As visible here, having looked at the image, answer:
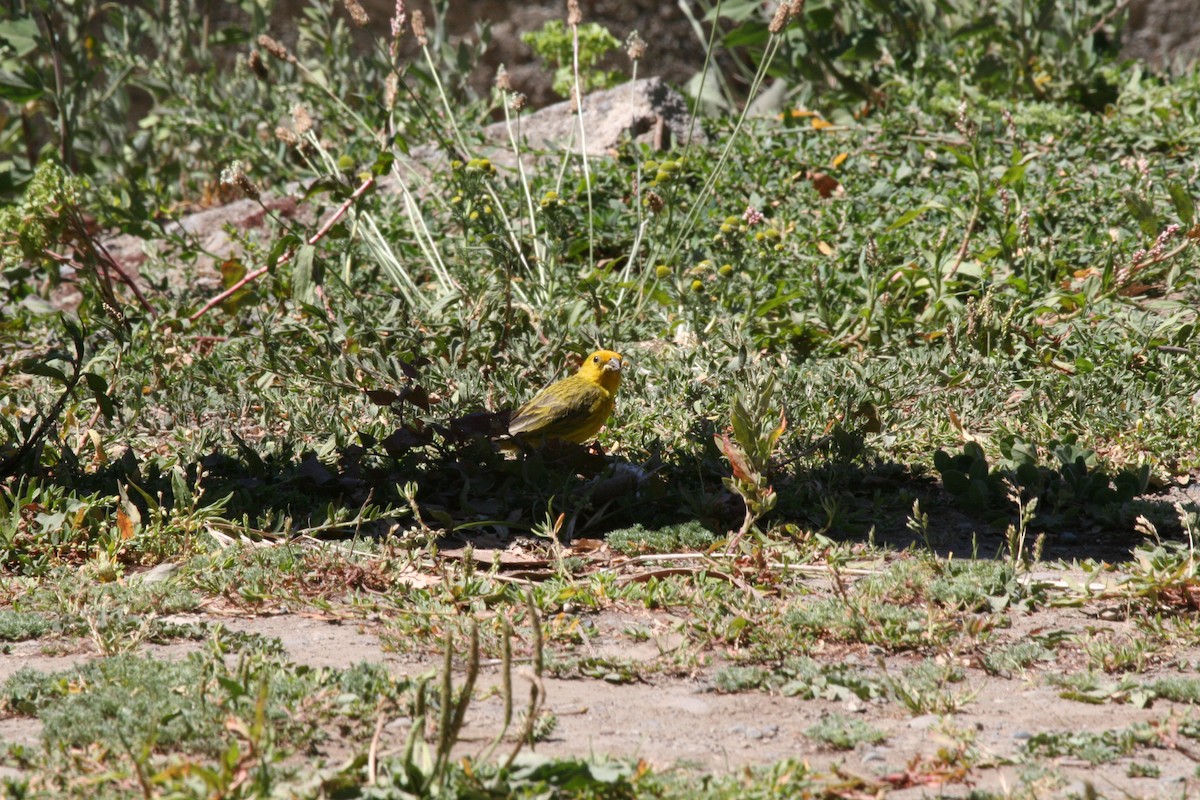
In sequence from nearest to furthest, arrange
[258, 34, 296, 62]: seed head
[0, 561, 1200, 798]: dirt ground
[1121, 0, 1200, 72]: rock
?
[0, 561, 1200, 798]: dirt ground → [258, 34, 296, 62]: seed head → [1121, 0, 1200, 72]: rock

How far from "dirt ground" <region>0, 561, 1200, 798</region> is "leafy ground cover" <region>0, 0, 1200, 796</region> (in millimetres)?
15

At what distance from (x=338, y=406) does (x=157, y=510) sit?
128 centimetres

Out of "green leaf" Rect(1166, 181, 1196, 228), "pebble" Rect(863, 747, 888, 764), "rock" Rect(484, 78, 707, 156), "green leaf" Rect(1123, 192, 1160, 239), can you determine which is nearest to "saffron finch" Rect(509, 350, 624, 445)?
"pebble" Rect(863, 747, 888, 764)

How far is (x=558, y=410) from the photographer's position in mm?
4598

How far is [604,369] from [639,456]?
0.38 metres

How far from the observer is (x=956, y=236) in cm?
645

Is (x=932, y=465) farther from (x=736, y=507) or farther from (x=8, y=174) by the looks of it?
(x=8, y=174)

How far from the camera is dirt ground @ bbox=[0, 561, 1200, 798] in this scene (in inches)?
101

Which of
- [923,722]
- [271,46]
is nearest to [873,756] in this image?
[923,722]

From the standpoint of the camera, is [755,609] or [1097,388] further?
[1097,388]

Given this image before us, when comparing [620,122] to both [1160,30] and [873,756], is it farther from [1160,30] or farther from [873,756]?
[873,756]

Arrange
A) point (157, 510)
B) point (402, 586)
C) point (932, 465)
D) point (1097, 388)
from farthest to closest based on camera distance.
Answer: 1. point (1097, 388)
2. point (932, 465)
3. point (157, 510)
4. point (402, 586)

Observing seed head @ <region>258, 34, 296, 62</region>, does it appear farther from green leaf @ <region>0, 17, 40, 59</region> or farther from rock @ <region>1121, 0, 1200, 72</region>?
rock @ <region>1121, 0, 1200, 72</region>

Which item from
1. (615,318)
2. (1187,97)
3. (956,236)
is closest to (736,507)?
(615,318)
